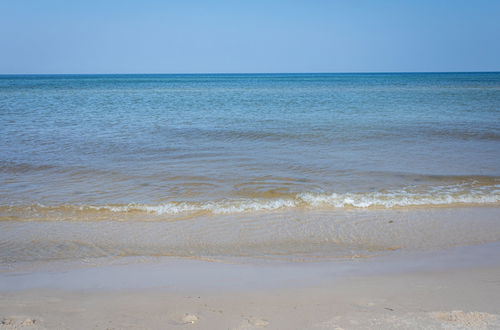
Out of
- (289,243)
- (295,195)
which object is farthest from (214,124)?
(289,243)

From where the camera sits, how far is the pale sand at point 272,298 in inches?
135

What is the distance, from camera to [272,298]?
3.90 m

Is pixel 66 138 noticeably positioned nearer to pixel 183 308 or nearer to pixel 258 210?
pixel 258 210

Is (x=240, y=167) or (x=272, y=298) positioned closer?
(x=272, y=298)

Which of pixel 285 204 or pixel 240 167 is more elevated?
pixel 240 167

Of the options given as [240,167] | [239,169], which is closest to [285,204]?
[239,169]

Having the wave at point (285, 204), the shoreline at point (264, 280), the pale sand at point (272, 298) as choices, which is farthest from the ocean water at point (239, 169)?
the pale sand at point (272, 298)

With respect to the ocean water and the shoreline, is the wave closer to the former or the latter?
the ocean water

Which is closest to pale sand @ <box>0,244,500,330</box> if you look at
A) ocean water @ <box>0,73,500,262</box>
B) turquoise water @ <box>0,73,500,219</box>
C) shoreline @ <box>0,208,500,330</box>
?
shoreline @ <box>0,208,500,330</box>

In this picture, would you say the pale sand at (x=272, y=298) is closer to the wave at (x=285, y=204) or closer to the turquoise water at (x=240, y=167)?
the wave at (x=285, y=204)

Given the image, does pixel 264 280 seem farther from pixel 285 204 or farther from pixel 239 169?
pixel 239 169

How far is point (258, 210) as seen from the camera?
7.15 meters

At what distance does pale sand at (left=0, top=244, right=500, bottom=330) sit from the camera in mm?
3434

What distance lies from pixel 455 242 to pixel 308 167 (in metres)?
4.93
